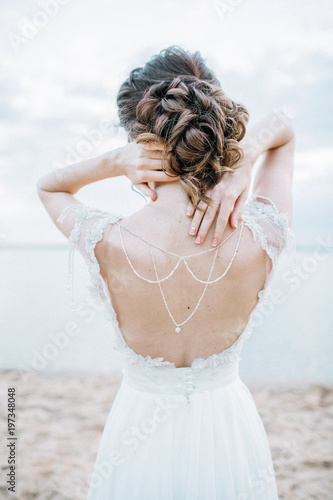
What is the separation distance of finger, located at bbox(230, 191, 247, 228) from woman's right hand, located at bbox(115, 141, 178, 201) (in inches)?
9.6

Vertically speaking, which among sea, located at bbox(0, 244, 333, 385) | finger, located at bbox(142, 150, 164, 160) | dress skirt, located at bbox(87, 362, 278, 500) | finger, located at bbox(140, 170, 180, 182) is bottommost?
sea, located at bbox(0, 244, 333, 385)

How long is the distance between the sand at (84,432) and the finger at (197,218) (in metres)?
3.48

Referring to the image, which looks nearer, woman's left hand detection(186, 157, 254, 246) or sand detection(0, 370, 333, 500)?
woman's left hand detection(186, 157, 254, 246)

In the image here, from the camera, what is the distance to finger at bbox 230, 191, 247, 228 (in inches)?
53.4

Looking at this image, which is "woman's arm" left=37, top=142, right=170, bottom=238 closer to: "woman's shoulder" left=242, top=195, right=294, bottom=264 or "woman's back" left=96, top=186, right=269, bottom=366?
"woman's back" left=96, top=186, right=269, bottom=366

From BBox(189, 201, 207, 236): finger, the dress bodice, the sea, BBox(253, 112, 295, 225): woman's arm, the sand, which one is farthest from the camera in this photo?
the sea

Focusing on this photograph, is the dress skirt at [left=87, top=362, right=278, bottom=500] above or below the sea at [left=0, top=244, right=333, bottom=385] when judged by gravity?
above

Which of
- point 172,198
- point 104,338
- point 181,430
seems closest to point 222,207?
point 172,198

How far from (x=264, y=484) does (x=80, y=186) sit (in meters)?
1.46

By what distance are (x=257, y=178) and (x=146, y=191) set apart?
57 cm

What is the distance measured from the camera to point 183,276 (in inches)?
52.2

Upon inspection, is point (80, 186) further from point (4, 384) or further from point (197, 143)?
point (4, 384)

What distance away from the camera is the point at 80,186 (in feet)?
5.66

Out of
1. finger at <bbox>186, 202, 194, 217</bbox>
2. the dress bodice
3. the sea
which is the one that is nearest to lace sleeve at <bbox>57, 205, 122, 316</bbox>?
the dress bodice
